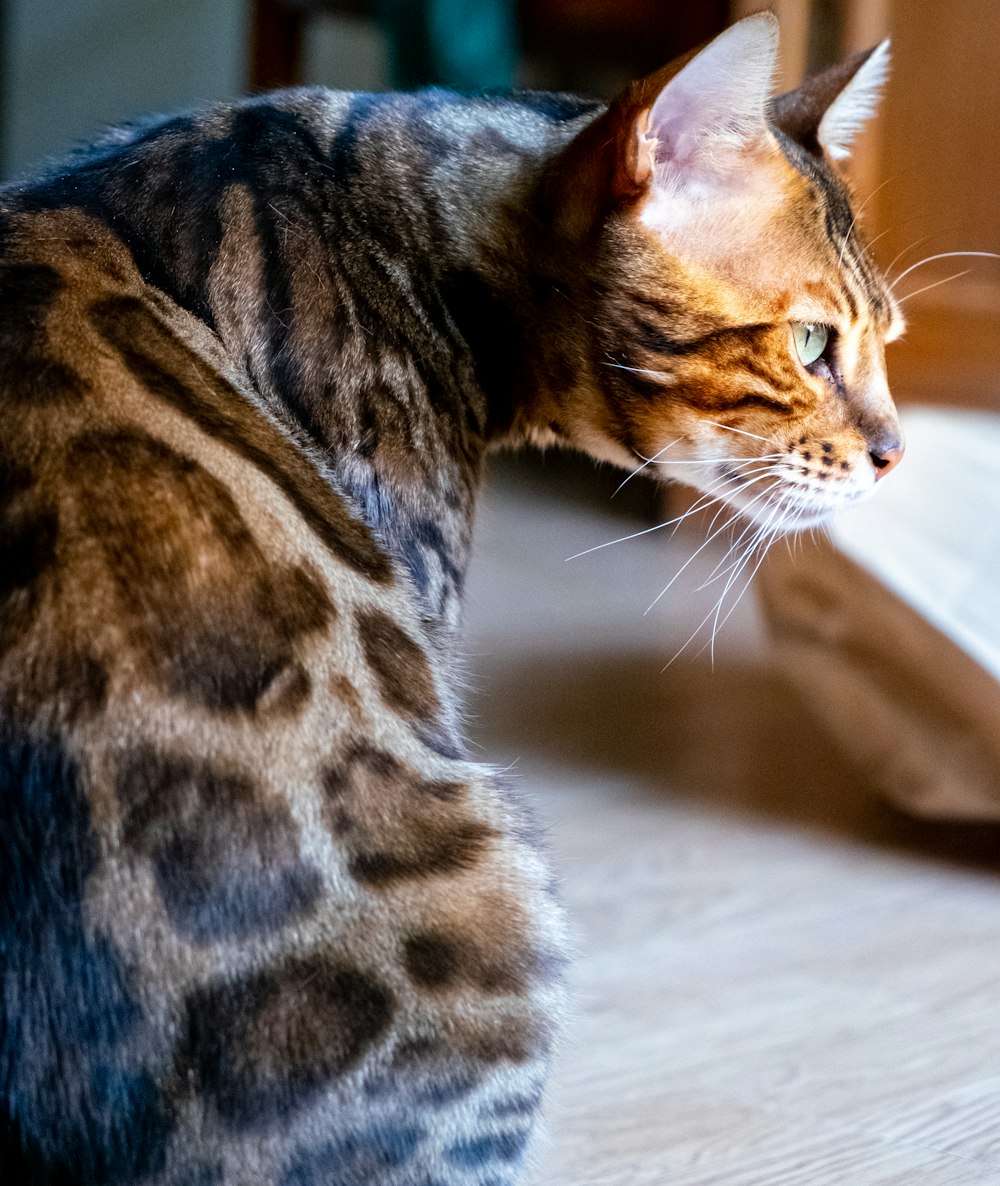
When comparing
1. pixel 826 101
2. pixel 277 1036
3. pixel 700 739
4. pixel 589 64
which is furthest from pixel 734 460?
pixel 589 64

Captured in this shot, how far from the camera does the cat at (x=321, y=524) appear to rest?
69 cm

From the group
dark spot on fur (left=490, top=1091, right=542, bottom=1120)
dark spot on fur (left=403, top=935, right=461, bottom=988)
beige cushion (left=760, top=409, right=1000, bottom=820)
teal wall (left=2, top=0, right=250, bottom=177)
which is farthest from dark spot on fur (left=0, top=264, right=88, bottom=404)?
teal wall (left=2, top=0, right=250, bottom=177)

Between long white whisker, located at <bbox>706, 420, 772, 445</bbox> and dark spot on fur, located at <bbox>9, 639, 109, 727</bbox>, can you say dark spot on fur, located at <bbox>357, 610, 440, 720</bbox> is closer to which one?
dark spot on fur, located at <bbox>9, 639, 109, 727</bbox>

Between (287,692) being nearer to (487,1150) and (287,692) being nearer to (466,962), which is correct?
(466,962)

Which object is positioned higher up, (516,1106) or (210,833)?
(210,833)

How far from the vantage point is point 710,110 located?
0.95 metres

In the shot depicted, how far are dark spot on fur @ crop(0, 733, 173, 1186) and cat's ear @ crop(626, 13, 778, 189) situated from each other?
1.89 feet

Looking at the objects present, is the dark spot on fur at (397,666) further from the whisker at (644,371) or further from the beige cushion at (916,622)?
the beige cushion at (916,622)

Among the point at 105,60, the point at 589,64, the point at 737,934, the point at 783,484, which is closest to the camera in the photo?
the point at 783,484

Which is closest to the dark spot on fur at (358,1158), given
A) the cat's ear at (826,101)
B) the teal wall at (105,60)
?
the cat's ear at (826,101)

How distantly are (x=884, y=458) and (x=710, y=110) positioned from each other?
0.32 m

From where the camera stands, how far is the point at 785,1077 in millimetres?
1097

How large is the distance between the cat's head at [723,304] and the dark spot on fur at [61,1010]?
21.1 inches

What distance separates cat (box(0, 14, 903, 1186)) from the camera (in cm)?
69
